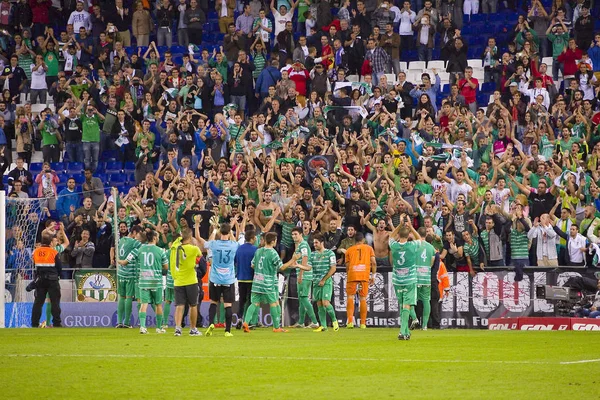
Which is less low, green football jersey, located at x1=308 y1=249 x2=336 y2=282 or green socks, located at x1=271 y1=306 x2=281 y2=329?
green football jersey, located at x1=308 y1=249 x2=336 y2=282

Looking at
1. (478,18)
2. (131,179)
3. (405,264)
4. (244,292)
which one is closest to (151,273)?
(244,292)

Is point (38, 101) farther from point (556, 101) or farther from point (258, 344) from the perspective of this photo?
point (258, 344)

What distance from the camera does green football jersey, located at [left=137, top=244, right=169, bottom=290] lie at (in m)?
21.2

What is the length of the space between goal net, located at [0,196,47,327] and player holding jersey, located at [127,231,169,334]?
4.68 m

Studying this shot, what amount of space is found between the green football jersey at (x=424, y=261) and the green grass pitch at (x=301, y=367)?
7.54 ft

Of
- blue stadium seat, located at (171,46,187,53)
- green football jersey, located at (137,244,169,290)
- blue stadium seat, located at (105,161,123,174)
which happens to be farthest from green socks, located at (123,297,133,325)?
blue stadium seat, located at (171,46,187,53)

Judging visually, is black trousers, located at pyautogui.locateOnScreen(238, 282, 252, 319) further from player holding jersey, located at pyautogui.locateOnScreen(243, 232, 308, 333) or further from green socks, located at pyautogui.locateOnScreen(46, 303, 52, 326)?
green socks, located at pyautogui.locateOnScreen(46, 303, 52, 326)

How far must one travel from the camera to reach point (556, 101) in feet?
88.7

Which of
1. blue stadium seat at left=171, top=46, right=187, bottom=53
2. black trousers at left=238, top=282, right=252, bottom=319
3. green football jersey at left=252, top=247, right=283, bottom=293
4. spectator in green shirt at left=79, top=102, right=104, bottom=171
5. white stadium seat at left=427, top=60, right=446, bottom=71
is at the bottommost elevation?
black trousers at left=238, top=282, right=252, bottom=319

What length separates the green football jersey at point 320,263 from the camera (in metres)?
23.2

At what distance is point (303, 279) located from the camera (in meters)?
23.1

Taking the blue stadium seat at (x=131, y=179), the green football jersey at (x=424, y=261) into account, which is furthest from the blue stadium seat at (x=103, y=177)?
the green football jersey at (x=424, y=261)

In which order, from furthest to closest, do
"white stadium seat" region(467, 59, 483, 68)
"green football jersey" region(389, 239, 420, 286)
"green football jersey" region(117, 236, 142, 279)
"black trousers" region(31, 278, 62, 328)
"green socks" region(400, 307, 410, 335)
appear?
1. "white stadium seat" region(467, 59, 483, 68)
2. "black trousers" region(31, 278, 62, 328)
3. "green football jersey" region(117, 236, 142, 279)
4. "green football jersey" region(389, 239, 420, 286)
5. "green socks" region(400, 307, 410, 335)

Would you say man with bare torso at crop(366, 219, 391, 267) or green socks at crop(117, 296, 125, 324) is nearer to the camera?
green socks at crop(117, 296, 125, 324)
